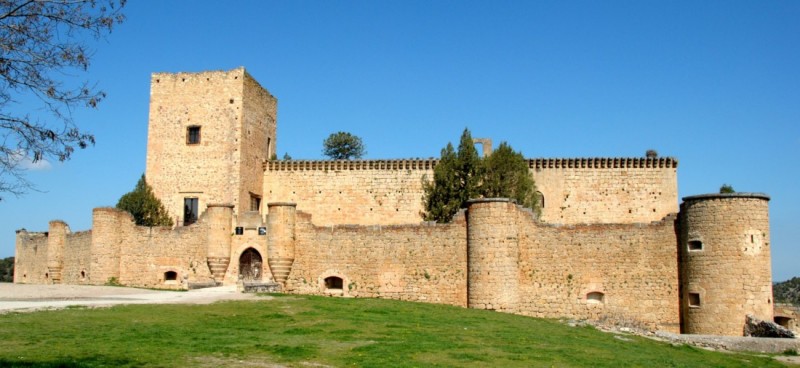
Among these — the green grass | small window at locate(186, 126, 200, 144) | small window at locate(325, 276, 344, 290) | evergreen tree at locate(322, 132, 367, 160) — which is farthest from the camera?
evergreen tree at locate(322, 132, 367, 160)

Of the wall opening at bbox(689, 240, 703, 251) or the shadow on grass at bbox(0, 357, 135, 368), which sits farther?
the wall opening at bbox(689, 240, 703, 251)

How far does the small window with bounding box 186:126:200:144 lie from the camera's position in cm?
3778

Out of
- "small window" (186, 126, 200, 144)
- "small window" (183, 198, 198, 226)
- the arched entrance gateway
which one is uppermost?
"small window" (186, 126, 200, 144)

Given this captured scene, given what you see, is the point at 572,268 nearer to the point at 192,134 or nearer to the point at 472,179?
the point at 472,179

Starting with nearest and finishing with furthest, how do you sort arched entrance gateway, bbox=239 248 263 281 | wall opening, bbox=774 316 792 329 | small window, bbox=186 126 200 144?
wall opening, bbox=774 316 792 329 → arched entrance gateway, bbox=239 248 263 281 → small window, bbox=186 126 200 144

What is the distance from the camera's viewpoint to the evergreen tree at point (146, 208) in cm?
3678

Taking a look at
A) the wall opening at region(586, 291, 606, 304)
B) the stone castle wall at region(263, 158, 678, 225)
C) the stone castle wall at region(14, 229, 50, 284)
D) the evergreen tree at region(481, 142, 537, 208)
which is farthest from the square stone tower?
the wall opening at region(586, 291, 606, 304)

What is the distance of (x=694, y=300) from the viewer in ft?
79.8

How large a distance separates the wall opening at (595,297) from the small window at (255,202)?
19887mm

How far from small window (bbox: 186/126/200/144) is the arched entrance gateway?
29.7 ft

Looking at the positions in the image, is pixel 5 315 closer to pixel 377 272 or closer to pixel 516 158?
pixel 377 272

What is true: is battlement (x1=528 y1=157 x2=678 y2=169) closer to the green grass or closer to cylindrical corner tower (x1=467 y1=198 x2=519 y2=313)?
cylindrical corner tower (x1=467 y1=198 x2=519 y2=313)

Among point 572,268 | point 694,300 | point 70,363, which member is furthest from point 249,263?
point 70,363

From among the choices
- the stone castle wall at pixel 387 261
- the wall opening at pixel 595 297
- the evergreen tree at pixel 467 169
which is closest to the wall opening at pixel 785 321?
the wall opening at pixel 595 297
